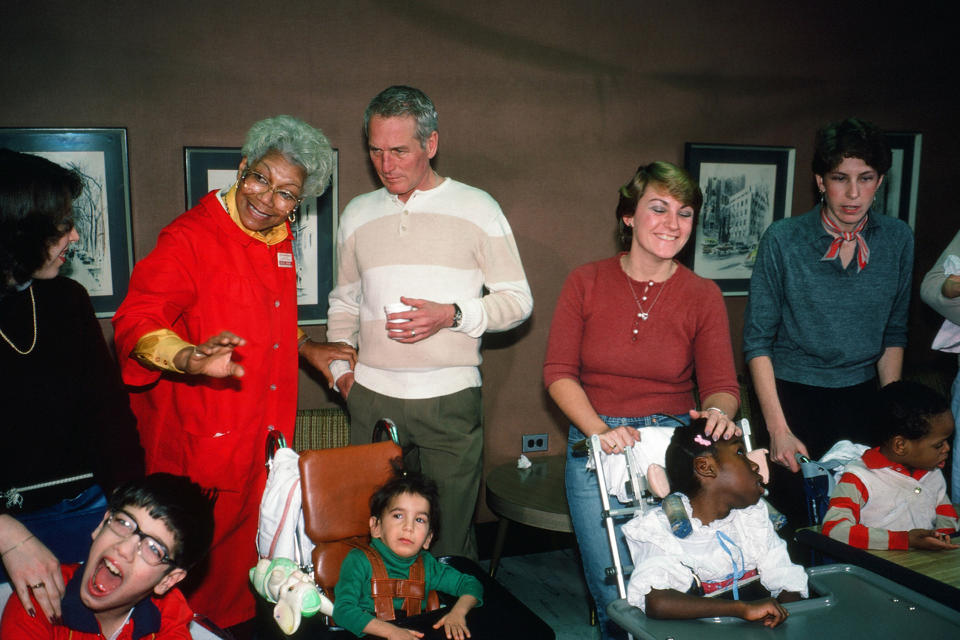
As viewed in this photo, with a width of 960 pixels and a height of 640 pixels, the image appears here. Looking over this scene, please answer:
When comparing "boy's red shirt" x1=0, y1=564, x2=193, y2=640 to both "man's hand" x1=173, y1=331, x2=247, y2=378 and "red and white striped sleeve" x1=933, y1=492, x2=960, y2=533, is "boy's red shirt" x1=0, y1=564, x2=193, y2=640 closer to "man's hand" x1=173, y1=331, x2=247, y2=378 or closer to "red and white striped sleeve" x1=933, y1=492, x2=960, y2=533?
"man's hand" x1=173, y1=331, x2=247, y2=378

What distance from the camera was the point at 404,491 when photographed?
2197 mm

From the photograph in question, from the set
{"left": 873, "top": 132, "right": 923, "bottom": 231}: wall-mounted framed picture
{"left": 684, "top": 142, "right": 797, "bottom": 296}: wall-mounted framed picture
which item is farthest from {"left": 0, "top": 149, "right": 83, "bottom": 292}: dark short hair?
{"left": 873, "top": 132, "right": 923, "bottom": 231}: wall-mounted framed picture

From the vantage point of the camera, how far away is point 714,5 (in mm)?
4168

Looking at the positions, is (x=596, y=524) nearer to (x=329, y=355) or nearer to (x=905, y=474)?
(x=905, y=474)

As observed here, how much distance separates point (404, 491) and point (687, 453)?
0.85m

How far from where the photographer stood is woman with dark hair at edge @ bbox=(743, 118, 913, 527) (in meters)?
2.67

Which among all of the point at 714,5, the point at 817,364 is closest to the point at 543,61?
the point at 714,5

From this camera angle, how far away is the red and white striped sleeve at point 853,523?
6.76 ft

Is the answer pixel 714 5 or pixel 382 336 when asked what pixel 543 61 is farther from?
pixel 382 336

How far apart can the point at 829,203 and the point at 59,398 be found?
2602 millimetres

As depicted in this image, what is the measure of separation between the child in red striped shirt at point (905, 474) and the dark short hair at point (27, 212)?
91.4 inches

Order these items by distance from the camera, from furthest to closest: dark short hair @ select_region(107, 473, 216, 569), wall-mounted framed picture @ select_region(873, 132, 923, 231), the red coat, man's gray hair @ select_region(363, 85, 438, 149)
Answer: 1. wall-mounted framed picture @ select_region(873, 132, 923, 231)
2. man's gray hair @ select_region(363, 85, 438, 149)
3. the red coat
4. dark short hair @ select_region(107, 473, 216, 569)

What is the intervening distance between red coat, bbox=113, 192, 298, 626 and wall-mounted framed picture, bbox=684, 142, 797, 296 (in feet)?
8.62

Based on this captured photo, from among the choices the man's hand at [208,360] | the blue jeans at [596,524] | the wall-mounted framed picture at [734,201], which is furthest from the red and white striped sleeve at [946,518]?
the man's hand at [208,360]
